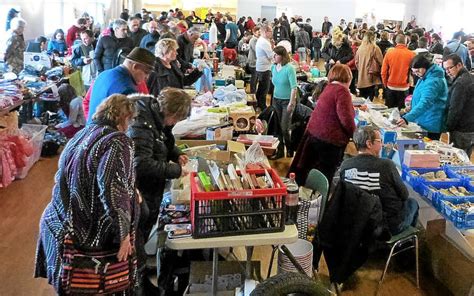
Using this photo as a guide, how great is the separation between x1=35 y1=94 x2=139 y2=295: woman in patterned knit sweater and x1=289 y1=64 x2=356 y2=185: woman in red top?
6.51 ft

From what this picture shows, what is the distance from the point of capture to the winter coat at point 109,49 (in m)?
5.80

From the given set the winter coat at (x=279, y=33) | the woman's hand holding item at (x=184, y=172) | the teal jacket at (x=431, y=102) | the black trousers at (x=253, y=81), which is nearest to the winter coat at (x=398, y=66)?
the teal jacket at (x=431, y=102)

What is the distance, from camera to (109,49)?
5805 mm

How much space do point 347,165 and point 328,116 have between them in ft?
2.35

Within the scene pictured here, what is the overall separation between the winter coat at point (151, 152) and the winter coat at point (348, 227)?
99 centimetres

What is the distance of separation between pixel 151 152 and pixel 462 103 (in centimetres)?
284

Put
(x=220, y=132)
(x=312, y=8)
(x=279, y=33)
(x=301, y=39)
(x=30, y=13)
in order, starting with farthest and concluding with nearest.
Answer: (x=312, y=8)
(x=301, y=39)
(x=279, y=33)
(x=30, y=13)
(x=220, y=132)

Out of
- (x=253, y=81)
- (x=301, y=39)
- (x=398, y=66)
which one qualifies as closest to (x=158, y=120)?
(x=398, y=66)

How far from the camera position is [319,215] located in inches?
128

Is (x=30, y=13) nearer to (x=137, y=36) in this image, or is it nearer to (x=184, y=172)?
(x=137, y=36)

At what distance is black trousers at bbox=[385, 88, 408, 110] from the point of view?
6.49 m

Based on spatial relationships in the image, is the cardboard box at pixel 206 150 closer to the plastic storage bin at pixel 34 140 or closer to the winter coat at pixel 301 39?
the plastic storage bin at pixel 34 140

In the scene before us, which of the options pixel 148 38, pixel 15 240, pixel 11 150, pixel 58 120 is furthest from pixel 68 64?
pixel 15 240

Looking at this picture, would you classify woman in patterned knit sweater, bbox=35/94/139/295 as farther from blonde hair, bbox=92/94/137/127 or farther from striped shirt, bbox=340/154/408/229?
striped shirt, bbox=340/154/408/229
